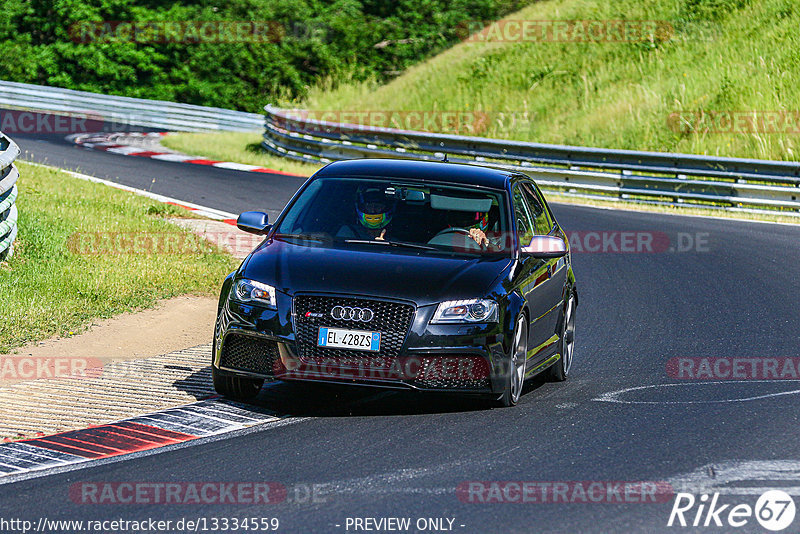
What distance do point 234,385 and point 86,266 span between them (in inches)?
227

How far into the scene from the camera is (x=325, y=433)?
7520 millimetres

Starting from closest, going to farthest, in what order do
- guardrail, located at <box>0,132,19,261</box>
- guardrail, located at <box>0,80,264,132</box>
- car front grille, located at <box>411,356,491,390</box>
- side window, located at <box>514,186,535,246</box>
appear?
car front grille, located at <box>411,356,491,390</box> < side window, located at <box>514,186,535,246</box> < guardrail, located at <box>0,132,19,261</box> < guardrail, located at <box>0,80,264,132</box>

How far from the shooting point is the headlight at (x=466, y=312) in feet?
25.8

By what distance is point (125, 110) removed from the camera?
41594 millimetres

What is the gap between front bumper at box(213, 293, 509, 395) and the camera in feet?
25.5

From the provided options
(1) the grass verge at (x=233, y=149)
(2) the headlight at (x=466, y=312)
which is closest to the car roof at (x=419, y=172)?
(2) the headlight at (x=466, y=312)

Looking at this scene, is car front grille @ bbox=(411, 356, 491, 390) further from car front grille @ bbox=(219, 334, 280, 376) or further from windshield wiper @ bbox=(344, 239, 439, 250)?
windshield wiper @ bbox=(344, 239, 439, 250)

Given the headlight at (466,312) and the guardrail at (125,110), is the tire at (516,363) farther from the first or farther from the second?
the guardrail at (125,110)

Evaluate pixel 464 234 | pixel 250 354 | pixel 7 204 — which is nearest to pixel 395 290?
pixel 250 354

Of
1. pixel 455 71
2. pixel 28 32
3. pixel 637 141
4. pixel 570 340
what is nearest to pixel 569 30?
pixel 455 71

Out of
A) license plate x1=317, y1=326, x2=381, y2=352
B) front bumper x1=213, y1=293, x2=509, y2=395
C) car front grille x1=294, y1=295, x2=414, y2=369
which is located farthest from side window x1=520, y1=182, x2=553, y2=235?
license plate x1=317, y1=326, x2=381, y2=352

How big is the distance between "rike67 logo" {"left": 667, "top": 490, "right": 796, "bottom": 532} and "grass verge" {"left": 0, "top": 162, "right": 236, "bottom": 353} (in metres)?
5.95

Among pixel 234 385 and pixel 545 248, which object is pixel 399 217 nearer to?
pixel 545 248

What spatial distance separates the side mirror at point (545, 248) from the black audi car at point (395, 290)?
0.01 meters
